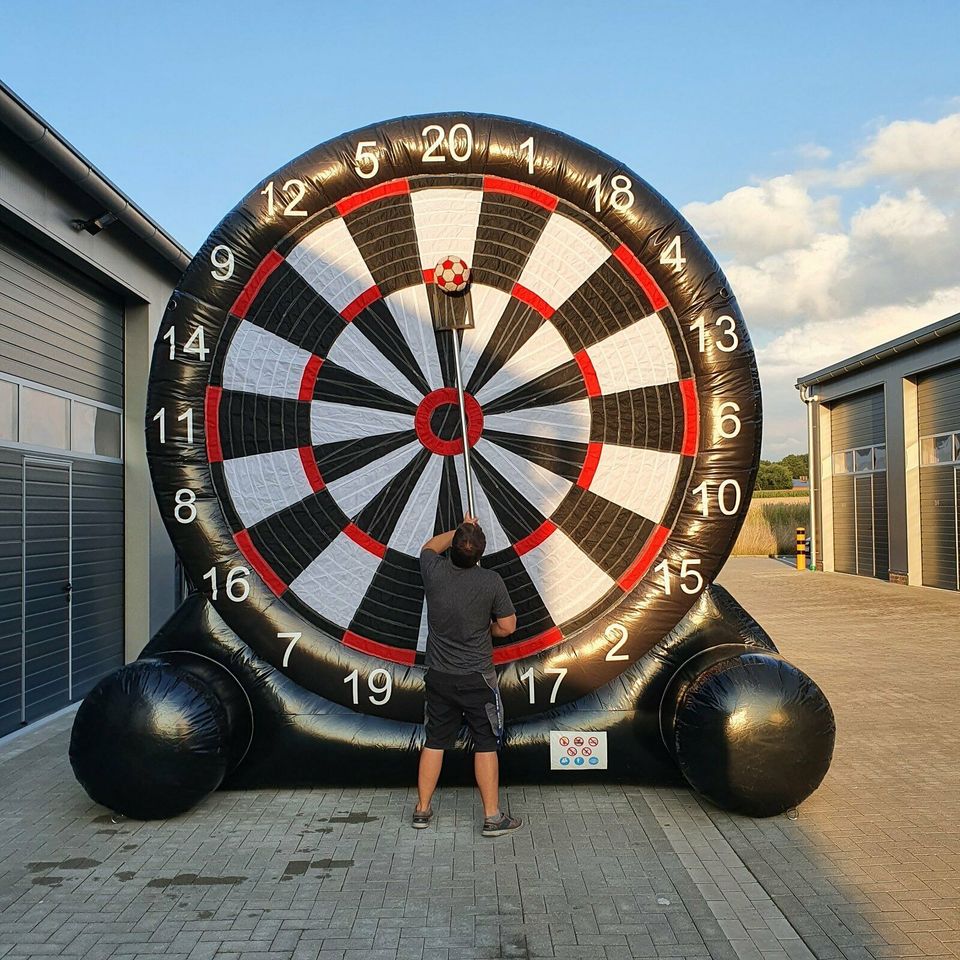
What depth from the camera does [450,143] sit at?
479cm

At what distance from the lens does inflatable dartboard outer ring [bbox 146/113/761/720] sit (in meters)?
4.75

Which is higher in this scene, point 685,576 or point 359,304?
point 359,304

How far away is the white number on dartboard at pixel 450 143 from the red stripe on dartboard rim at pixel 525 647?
246cm

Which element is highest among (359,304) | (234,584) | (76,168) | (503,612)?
(76,168)

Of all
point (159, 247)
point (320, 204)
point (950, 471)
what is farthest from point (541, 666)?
point (950, 471)

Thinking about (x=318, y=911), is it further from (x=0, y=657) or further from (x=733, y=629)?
(x=0, y=657)

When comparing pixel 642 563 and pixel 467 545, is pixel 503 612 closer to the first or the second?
pixel 467 545

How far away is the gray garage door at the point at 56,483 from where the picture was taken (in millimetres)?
6391

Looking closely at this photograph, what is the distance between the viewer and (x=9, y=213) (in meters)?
5.94

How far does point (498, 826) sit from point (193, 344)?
9.16ft

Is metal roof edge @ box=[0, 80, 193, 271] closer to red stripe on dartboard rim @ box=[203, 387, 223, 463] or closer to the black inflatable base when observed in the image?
red stripe on dartboard rim @ box=[203, 387, 223, 463]

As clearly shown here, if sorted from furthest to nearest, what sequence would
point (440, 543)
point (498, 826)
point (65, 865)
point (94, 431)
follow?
point (94, 431) < point (440, 543) < point (498, 826) < point (65, 865)

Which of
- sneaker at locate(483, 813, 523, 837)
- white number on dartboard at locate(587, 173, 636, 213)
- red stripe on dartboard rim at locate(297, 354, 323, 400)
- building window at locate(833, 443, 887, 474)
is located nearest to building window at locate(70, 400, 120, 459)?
red stripe on dartboard rim at locate(297, 354, 323, 400)

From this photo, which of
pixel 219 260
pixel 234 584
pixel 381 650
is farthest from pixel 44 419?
pixel 381 650
